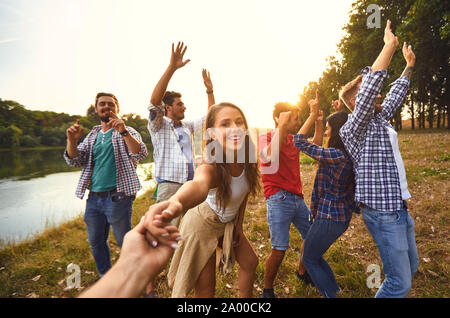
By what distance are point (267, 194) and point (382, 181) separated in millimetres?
1409

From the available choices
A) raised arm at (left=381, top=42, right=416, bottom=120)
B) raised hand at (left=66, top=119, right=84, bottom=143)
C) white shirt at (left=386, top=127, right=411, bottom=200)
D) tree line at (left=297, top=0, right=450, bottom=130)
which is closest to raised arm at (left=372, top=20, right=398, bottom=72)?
raised arm at (left=381, top=42, right=416, bottom=120)

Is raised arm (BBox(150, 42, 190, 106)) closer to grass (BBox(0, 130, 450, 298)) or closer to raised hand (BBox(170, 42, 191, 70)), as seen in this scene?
raised hand (BBox(170, 42, 191, 70))

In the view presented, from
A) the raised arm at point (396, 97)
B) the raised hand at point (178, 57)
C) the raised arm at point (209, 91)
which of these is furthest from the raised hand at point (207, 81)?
the raised arm at point (396, 97)

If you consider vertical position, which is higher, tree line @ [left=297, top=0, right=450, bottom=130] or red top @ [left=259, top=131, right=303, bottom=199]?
tree line @ [left=297, top=0, right=450, bottom=130]

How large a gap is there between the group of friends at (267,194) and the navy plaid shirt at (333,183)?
1cm

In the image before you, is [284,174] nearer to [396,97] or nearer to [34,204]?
[396,97]

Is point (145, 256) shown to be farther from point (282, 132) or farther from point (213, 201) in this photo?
point (282, 132)

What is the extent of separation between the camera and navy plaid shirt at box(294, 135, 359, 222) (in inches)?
92.9

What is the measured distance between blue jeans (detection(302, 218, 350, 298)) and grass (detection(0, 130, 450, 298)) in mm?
650

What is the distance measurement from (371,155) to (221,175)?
1.47m

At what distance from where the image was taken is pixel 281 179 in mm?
3033

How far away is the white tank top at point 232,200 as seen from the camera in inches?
89.4

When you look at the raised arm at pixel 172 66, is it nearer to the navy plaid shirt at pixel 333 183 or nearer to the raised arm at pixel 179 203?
the raised arm at pixel 179 203

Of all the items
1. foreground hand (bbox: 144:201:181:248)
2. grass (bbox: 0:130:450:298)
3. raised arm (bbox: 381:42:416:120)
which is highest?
raised arm (bbox: 381:42:416:120)
